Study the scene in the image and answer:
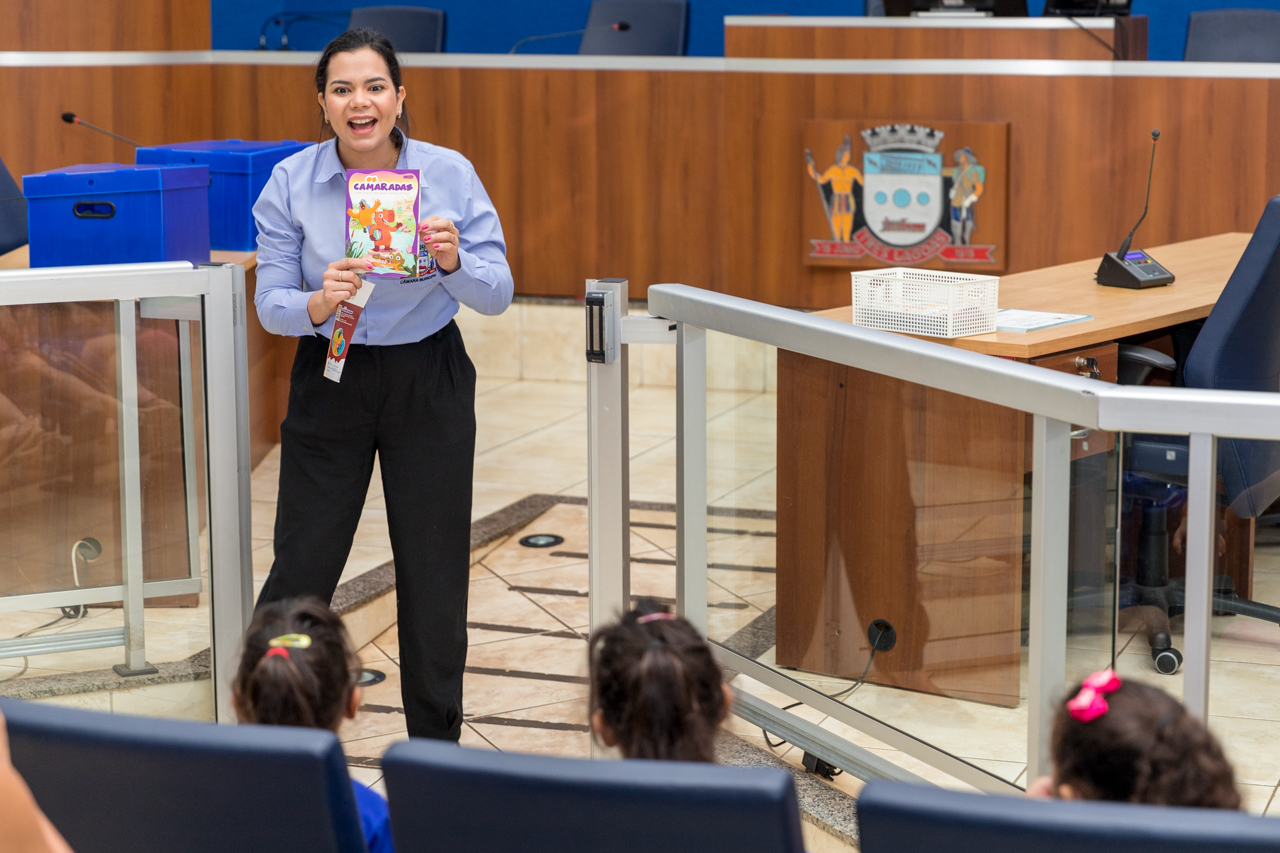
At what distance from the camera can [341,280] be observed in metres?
2.42

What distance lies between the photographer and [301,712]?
64.6 inches

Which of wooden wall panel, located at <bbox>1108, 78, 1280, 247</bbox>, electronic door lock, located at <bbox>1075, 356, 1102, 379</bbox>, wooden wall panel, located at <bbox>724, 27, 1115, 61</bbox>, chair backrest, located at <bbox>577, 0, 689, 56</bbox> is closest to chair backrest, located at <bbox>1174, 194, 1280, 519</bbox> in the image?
electronic door lock, located at <bbox>1075, 356, 1102, 379</bbox>

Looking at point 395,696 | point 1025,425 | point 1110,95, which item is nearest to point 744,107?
point 1110,95

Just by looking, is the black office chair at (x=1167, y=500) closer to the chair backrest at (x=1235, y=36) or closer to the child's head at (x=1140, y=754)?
the child's head at (x=1140, y=754)

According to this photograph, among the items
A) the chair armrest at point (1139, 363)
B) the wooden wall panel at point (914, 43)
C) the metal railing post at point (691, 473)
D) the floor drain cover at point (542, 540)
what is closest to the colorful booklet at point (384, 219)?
the metal railing post at point (691, 473)

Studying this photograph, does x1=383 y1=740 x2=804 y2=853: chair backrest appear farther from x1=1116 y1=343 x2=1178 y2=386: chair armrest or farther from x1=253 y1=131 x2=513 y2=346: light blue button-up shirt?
x1=1116 y1=343 x2=1178 y2=386: chair armrest

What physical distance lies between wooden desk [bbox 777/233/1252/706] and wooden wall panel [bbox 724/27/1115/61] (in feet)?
13.0

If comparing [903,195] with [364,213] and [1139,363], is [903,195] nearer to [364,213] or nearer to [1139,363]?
[1139,363]

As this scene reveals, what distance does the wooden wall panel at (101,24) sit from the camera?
5.87 m

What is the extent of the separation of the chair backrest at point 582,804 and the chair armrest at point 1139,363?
7.38 feet

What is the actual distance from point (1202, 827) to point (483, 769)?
62 centimetres

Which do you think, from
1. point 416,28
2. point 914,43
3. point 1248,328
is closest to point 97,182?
point 1248,328

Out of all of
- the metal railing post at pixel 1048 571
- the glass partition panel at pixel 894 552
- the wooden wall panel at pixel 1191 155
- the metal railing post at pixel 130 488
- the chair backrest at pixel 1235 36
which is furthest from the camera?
the chair backrest at pixel 1235 36

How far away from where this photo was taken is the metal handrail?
1.74 metres
